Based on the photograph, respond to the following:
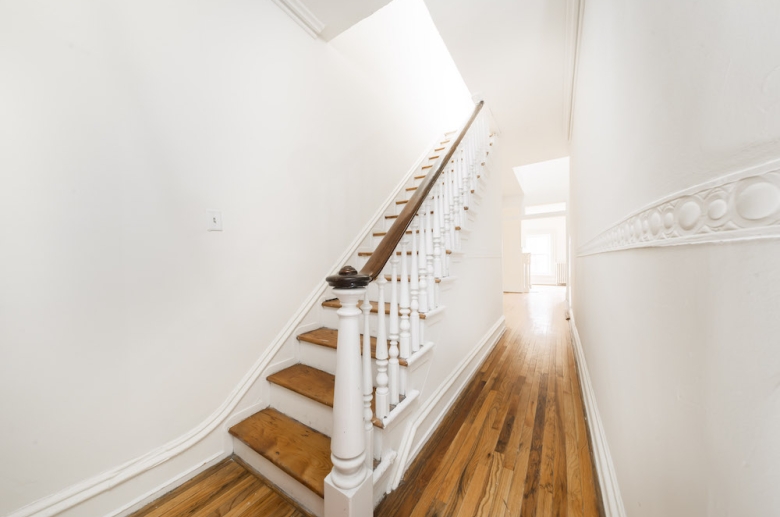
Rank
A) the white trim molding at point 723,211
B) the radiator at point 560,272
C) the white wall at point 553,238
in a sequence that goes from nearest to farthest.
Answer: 1. the white trim molding at point 723,211
2. the radiator at point 560,272
3. the white wall at point 553,238

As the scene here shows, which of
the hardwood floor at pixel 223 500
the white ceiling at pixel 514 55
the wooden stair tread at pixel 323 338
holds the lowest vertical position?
the hardwood floor at pixel 223 500

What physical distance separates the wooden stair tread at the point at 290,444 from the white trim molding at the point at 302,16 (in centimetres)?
244

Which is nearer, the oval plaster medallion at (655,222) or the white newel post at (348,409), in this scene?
the oval plaster medallion at (655,222)

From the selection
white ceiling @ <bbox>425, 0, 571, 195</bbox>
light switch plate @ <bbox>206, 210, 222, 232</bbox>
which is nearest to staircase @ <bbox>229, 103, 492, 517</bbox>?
light switch plate @ <bbox>206, 210, 222, 232</bbox>

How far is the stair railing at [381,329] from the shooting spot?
930 millimetres

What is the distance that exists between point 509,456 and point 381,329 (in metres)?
0.91

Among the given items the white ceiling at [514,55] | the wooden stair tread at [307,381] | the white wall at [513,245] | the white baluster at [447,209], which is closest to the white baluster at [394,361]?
the wooden stair tread at [307,381]

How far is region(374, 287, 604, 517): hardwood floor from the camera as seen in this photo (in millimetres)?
1078

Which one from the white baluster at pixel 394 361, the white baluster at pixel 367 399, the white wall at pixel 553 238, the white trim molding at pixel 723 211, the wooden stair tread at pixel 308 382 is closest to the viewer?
the white trim molding at pixel 723 211

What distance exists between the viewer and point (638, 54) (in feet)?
2.41

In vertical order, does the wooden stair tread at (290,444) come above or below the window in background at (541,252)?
below

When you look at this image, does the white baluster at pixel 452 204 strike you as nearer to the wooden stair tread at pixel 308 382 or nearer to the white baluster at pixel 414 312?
the white baluster at pixel 414 312

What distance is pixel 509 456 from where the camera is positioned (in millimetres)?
1322

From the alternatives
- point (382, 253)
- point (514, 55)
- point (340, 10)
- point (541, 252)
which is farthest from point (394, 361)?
point (541, 252)
